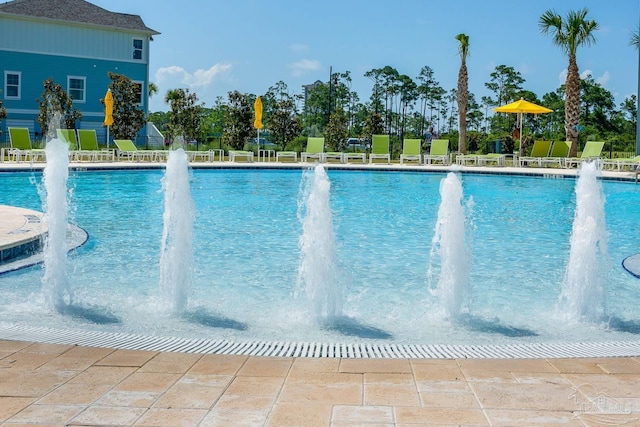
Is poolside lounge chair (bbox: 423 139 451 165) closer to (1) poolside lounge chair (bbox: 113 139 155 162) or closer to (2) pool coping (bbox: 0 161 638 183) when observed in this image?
(2) pool coping (bbox: 0 161 638 183)

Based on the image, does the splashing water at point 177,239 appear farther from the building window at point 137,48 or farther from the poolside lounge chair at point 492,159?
the building window at point 137,48

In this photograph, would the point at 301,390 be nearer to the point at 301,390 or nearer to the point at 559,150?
the point at 301,390

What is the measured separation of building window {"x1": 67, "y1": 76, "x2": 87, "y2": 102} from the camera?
111 feet

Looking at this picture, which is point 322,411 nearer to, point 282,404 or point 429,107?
point 282,404

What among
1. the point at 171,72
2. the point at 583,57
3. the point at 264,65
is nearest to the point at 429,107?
the point at 264,65

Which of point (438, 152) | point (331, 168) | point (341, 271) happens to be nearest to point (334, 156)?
point (331, 168)

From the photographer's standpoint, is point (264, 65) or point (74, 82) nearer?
point (74, 82)

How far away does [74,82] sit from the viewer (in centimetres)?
3394

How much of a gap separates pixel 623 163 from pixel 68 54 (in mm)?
24393

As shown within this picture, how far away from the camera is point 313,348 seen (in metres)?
4.57

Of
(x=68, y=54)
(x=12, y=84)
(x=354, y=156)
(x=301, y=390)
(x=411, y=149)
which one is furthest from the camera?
(x=68, y=54)

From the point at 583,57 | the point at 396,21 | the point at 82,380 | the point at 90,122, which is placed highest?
the point at 396,21

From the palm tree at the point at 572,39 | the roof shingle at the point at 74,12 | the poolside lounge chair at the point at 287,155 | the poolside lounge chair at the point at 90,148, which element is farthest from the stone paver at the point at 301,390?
the roof shingle at the point at 74,12

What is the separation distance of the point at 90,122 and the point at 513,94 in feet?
90.0
